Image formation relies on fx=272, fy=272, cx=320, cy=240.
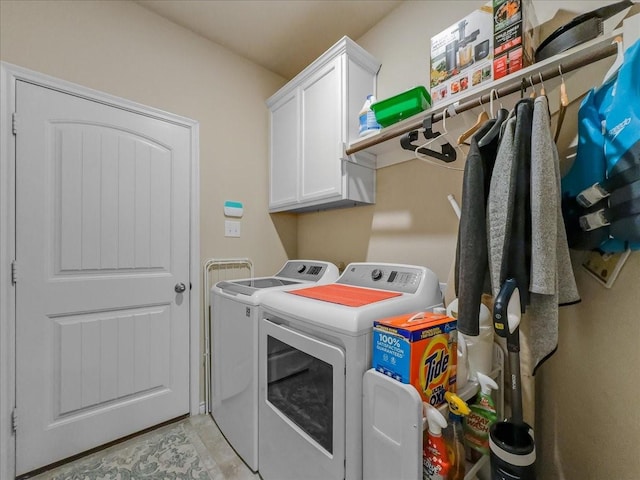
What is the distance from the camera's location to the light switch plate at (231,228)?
212 centimetres

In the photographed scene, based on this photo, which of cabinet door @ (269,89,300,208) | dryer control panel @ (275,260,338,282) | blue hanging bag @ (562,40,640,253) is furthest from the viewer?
cabinet door @ (269,89,300,208)

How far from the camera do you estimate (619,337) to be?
2.96ft

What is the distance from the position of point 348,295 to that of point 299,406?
518mm

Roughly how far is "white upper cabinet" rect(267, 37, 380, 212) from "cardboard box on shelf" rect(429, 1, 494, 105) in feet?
1.77

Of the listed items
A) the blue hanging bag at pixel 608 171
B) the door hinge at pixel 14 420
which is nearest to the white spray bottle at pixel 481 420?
the blue hanging bag at pixel 608 171

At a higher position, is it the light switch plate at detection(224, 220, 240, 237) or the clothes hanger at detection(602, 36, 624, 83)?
the clothes hanger at detection(602, 36, 624, 83)

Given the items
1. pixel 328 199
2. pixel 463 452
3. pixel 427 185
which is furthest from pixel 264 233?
pixel 463 452

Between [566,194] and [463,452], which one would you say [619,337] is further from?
[463,452]

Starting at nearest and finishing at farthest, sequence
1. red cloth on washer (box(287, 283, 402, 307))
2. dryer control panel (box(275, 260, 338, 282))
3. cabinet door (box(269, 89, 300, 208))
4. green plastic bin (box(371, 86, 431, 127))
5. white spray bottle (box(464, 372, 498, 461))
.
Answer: white spray bottle (box(464, 372, 498, 461))
red cloth on washer (box(287, 283, 402, 307))
green plastic bin (box(371, 86, 431, 127))
dryer control panel (box(275, 260, 338, 282))
cabinet door (box(269, 89, 300, 208))

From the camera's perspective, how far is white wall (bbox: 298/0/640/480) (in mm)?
884

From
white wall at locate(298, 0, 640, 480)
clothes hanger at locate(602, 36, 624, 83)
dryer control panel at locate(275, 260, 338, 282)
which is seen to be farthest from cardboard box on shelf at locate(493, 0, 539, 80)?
dryer control panel at locate(275, 260, 338, 282)

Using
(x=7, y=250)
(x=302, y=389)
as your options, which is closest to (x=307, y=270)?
(x=302, y=389)

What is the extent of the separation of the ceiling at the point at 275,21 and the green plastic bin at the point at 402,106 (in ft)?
2.83

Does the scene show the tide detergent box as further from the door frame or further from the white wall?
the door frame
